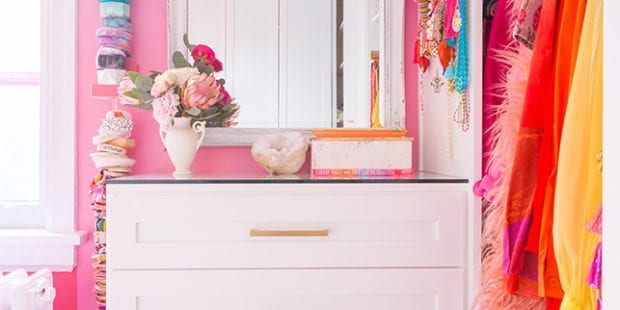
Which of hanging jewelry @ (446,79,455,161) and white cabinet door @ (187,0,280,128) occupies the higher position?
white cabinet door @ (187,0,280,128)

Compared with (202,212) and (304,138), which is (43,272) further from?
(304,138)

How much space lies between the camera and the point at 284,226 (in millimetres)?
1285

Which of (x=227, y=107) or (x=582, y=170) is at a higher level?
(x=227, y=107)

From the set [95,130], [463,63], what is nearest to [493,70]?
[463,63]

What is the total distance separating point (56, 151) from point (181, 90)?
0.56 metres

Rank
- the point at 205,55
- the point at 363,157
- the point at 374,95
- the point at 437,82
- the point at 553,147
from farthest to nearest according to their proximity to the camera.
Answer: the point at 374,95 < the point at 205,55 < the point at 437,82 < the point at 363,157 < the point at 553,147

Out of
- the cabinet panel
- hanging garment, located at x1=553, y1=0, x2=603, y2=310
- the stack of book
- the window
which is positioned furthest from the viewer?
the window

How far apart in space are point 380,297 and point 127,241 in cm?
64

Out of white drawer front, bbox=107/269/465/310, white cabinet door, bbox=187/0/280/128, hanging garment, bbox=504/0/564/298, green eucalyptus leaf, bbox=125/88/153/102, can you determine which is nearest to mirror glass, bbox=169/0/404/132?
white cabinet door, bbox=187/0/280/128

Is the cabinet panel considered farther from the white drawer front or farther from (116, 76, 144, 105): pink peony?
the white drawer front

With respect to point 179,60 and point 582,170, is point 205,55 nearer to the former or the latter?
point 179,60

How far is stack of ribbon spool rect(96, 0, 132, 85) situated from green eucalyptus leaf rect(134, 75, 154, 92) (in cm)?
18

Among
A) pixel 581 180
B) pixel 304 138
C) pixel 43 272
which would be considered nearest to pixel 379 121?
pixel 304 138

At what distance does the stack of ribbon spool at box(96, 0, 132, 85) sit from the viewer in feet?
5.48
